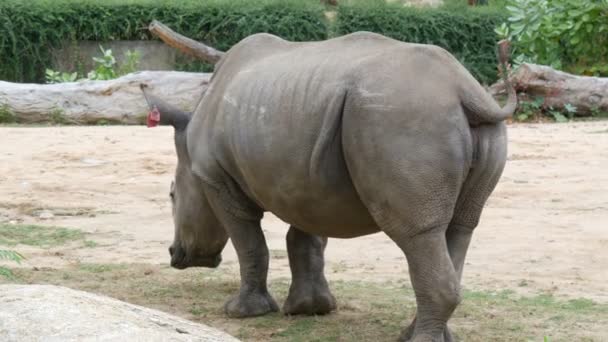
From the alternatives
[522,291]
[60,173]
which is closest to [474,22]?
[60,173]

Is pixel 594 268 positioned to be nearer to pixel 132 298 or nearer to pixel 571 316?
pixel 571 316

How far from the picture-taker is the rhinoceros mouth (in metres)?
6.76

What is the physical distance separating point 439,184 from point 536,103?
1110 cm

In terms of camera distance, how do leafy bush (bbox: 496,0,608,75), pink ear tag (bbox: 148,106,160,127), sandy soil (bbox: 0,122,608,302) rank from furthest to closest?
leafy bush (bbox: 496,0,608,75) → sandy soil (bbox: 0,122,608,302) → pink ear tag (bbox: 148,106,160,127)

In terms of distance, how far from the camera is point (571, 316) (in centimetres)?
609

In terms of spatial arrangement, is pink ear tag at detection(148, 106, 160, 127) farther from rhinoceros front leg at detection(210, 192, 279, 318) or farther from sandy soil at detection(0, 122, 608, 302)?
sandy soil at detection(0, 122, 608, 302)

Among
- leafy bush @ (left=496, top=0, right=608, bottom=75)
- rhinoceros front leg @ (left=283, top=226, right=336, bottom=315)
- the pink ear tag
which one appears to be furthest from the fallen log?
rhinoceros front leg @ (left=283, top=226, right=336, bottom=315)

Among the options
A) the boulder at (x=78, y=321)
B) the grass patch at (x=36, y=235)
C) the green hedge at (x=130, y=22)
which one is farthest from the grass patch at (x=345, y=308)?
the green hedge at (x=130, y=22)

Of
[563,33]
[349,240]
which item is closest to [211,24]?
[563,33]

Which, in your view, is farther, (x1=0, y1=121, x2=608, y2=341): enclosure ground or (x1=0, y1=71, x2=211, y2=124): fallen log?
(x1=0, y1=71, x2=211, y2=124): fallen log

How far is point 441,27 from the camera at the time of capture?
19.0 metres

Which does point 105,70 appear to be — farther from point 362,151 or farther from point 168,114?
point 362,151

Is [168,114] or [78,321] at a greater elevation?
[78,321]

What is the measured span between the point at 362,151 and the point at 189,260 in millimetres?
2063
